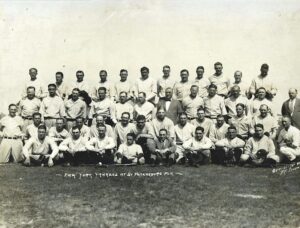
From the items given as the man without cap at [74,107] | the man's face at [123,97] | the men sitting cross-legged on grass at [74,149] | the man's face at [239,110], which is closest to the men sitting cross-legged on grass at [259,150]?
the man's face at [239,110]

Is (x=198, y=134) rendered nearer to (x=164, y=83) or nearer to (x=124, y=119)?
(x=124, y=119)

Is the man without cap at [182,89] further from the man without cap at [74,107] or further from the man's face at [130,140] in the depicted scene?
the man without cap at [74,107]

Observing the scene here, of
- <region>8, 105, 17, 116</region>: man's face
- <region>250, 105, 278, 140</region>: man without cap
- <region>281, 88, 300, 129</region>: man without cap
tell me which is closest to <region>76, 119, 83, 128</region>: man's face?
<region>8, 105, 17, 116</region>: man's face

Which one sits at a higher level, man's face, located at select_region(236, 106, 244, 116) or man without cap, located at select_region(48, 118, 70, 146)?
man's face, located at select_region(236, 106, 244, 116)

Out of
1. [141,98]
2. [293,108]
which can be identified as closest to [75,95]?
[141,98]

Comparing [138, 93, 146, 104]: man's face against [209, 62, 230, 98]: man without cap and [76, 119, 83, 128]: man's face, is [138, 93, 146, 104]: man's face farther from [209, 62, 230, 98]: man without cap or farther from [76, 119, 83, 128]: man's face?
[209, 62, 230, 98]: man without cap

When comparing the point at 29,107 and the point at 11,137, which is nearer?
the point at 11,137

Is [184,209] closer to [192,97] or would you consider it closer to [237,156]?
[237,156]
